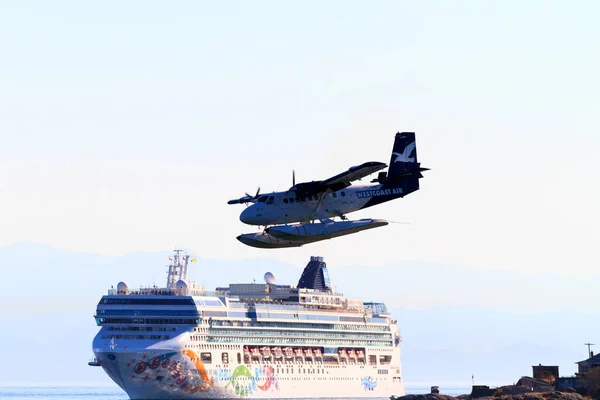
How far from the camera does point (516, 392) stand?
426 feet

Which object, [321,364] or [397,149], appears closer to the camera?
[397,149]

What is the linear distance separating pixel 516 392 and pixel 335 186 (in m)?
47.8

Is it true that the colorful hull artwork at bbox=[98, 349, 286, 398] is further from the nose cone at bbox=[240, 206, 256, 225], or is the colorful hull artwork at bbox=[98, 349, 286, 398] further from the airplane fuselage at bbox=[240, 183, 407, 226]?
the nose cone at bbox=[240, 206, 256, 225]

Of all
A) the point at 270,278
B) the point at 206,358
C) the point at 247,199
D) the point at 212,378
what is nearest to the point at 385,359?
the point at 270,278

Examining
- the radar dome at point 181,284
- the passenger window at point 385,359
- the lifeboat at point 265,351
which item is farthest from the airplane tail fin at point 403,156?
the passenger window at point 385,359

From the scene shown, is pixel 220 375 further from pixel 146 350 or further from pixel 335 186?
pixel 335 186

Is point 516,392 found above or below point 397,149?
below

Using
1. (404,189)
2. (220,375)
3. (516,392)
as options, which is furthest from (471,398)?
(404,189)

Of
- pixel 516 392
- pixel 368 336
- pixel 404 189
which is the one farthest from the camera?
pixel 368 336

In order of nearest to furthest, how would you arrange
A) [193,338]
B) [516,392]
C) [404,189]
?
[404,189] < [516,392] < [193,338]

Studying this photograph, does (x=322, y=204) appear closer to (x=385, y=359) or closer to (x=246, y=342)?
(x=246, y=342)

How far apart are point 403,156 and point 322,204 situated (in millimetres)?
6629

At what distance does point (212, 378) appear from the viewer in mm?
138000

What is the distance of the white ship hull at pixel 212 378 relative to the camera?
5276 inches
